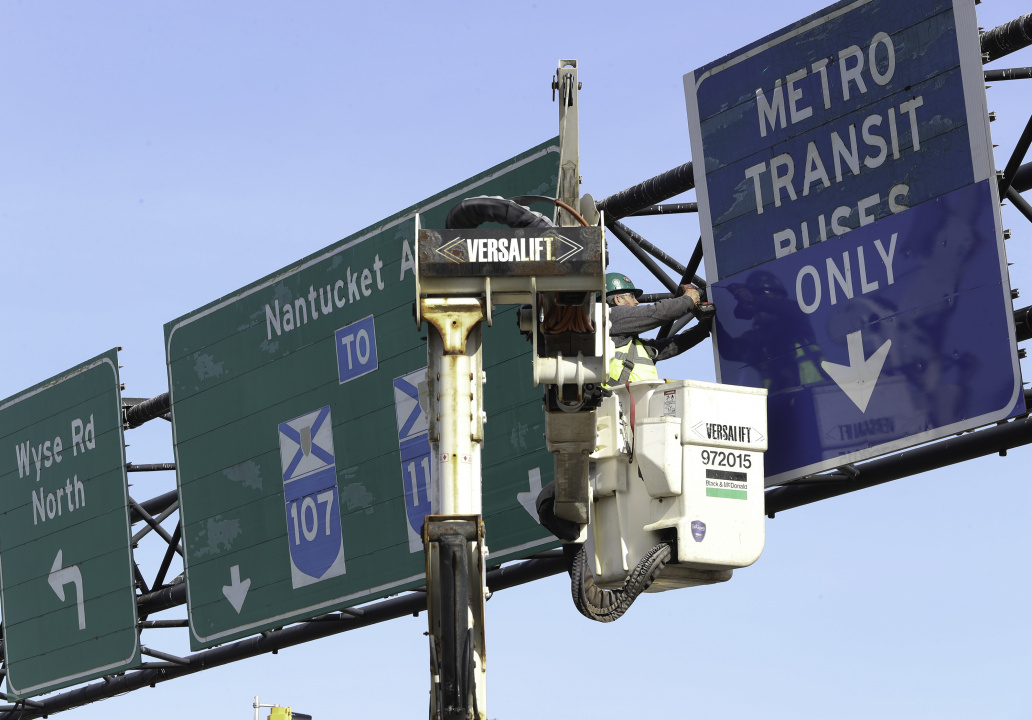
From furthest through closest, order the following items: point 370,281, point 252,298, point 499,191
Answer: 1. point 252,298
2. point 370,281
3. point 499,191

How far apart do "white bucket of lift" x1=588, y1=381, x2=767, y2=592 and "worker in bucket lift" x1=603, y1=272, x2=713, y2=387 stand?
1.71 ft

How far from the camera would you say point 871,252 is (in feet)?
42.9

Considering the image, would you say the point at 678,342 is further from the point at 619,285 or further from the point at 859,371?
the point at 859,371

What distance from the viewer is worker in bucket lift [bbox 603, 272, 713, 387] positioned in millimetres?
13414

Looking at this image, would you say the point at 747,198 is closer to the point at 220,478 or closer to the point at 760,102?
the point at 760,102

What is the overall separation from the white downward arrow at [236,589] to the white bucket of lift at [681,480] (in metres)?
6.01

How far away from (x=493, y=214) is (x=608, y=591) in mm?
3293

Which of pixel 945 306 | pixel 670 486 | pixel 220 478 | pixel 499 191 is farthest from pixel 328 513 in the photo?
pixel 945 306

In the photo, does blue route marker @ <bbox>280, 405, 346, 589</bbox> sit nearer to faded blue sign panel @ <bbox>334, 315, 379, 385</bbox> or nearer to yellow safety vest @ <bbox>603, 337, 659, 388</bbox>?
faded blue sign panel @ <bbox>334, 315, 379, 385</bbox>

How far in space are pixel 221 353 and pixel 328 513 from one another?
2.43 m

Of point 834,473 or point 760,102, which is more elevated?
point 760,102

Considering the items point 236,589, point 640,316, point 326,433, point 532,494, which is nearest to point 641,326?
point 640,316

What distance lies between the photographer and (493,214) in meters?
10.7

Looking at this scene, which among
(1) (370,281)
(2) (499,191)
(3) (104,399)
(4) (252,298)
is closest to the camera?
(2) (499,191)
